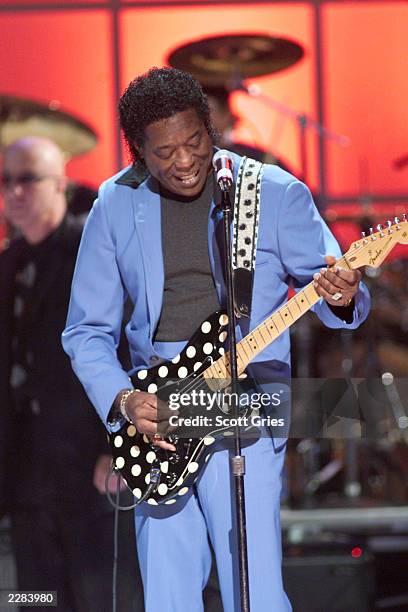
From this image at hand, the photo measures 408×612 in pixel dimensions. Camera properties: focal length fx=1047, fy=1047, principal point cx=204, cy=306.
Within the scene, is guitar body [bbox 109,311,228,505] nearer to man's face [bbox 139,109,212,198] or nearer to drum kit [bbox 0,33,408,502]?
man's face [bbox 139,109,212,198]

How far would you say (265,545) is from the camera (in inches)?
118

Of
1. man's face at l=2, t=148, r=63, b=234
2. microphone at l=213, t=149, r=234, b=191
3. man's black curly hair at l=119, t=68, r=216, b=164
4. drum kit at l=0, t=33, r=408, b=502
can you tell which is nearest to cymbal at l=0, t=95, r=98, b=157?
drum kit at l=0, t=33, r=408, b=502

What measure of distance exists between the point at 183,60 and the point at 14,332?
253 centimetres

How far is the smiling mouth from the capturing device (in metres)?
3.10

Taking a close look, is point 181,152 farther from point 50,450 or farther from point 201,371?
point 50,450

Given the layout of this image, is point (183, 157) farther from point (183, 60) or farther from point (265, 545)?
point (183, 60)

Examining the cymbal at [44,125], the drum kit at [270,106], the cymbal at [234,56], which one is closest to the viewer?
the cymbal at [44,125]

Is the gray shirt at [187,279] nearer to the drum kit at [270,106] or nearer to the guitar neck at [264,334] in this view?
the guitar neck at [264,334]

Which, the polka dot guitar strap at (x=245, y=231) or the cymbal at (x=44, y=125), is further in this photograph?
the cymbal at (x=44, y=125)

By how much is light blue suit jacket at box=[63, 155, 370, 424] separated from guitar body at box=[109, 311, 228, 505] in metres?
0.09

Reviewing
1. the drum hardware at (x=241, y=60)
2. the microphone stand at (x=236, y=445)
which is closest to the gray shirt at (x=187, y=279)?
the microphone stand at (x=236, y=445)

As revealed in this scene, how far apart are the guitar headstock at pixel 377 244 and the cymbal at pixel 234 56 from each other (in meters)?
3.34

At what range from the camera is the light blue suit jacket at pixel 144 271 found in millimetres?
3133

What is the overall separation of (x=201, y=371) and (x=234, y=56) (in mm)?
3649
